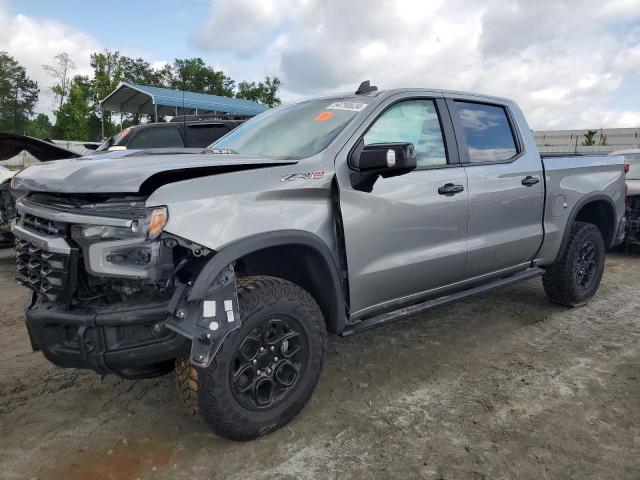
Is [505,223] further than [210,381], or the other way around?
[505,223]

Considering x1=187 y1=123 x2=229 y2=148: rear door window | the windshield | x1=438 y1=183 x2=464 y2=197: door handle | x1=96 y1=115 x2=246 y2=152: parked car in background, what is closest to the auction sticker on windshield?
the windshield

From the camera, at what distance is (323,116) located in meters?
3.34

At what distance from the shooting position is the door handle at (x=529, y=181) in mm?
4102

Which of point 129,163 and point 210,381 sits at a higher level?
point 129,163

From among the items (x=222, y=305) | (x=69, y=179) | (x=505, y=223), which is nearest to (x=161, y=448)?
(x=222, y=305)

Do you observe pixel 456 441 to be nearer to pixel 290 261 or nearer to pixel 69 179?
pixel 290 261

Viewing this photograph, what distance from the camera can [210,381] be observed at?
7.89ft

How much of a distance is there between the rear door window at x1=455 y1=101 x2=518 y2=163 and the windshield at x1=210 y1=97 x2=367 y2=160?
3.19 ft

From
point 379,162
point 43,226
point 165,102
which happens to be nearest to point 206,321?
point 43,226

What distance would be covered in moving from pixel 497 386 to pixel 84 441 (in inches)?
96.9

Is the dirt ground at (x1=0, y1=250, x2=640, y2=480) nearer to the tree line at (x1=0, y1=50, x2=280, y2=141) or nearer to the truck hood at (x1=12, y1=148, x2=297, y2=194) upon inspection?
the truck hood at (x1=12, y1=148, x2=297, y2=194)

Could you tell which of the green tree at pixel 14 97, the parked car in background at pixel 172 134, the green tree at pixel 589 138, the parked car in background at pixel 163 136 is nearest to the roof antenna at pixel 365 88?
the parked car in background at pixel 163 136

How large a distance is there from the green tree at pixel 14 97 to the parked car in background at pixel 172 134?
57.7 m

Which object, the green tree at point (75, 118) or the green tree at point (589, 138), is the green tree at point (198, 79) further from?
the green tree at point (589, 138)
